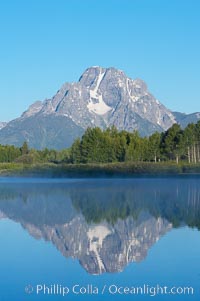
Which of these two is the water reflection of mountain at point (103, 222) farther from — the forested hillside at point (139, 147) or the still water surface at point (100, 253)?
the forested hillside at point (139, 147)

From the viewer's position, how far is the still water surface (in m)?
13.0

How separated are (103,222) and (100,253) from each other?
7642 millimetres

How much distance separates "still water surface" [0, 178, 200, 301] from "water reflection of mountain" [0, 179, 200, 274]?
0.03m

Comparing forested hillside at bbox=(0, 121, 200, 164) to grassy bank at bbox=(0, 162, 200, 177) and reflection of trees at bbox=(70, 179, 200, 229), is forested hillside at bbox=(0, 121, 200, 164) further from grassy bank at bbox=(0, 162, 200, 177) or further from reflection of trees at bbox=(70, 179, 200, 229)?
Result: reflection of trees at bbox=(70, 179, 200, 229)

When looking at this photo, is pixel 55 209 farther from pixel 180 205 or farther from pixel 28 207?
pixel 180 205

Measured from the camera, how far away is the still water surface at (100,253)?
42.6 feet

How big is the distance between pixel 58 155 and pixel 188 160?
47279 millimetres

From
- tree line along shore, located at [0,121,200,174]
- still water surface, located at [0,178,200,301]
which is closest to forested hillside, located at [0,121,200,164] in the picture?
tree line along shore, located at [0,121,200,174]

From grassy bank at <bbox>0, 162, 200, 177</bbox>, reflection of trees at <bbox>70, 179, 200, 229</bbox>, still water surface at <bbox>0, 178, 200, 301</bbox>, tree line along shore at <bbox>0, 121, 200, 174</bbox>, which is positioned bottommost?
still water surface at <bbox>0, 178, 200, 301</bbox>

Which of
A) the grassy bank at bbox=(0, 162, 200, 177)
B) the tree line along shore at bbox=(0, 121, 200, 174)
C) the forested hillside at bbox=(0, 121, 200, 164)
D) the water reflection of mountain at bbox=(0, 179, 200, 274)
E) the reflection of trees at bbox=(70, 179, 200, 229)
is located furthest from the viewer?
the forested hillside at bbox=(0, 121, 200, 164)

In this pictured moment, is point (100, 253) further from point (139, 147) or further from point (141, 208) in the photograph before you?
point (139, 147)

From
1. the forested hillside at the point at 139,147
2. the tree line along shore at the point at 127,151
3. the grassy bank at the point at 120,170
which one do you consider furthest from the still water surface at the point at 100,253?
the forested hillside at the point at 139,147

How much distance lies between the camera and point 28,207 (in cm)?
3272

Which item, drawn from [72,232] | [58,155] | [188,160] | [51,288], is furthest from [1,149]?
[51,288]
